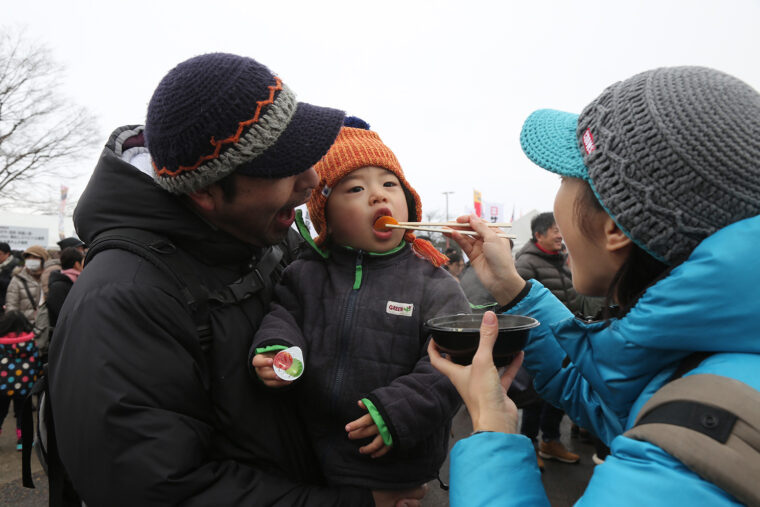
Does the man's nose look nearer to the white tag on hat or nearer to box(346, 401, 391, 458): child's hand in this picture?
the white tag on hat

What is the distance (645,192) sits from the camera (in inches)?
39.6

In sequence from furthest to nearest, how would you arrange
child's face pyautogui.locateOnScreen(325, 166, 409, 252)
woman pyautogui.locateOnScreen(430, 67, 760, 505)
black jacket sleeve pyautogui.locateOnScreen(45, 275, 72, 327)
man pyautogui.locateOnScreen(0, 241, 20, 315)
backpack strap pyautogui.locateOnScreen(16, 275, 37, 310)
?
man pyautogui.locateOnScreen(0, 241, 20, 315)
backpack strap pyautogui.locateOnScreen(16, 275, 37, 310)
black jacket sleeve pyautogui.locateOnScreen(45, 275, 72, 327)
child's face pyautogui.locateOnScreen(325, 166, 409, 252)
woman pyautogui.locateOnScreen(430, 67, 760, 505)

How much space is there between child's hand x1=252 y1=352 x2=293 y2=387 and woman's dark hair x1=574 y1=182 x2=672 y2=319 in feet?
3.36

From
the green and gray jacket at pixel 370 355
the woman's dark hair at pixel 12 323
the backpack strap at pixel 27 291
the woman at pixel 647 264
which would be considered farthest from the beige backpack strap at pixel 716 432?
the backpack strap at pixel 27 291

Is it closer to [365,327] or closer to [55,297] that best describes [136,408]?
[365,327]

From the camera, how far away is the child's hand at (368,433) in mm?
1442

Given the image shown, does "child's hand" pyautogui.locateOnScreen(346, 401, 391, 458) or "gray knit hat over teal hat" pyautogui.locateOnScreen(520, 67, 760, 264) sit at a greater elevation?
"gray knit hat over teal hat" pyautogui.locateOnScreen(520, 67, 760, 264)

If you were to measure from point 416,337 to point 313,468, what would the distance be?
63cm

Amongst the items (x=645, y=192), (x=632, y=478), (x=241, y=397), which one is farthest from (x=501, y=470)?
(x=241, y=397)

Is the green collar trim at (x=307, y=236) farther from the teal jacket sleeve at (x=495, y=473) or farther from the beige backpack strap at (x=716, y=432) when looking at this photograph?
the beige backpack strap at (x=716, y=432)

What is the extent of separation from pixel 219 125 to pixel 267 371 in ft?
2.60

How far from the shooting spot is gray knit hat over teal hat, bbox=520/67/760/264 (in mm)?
931

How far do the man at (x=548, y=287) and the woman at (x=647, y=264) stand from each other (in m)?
3.89

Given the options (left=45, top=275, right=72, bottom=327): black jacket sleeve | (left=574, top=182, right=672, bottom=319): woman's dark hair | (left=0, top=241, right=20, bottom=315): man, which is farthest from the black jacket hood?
(left=0, top=241, right=20, bottom=315): man
